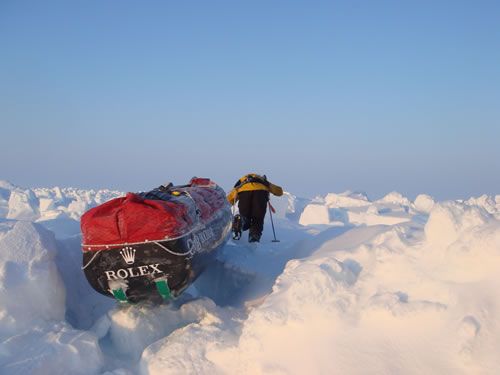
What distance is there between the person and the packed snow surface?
8.47ft

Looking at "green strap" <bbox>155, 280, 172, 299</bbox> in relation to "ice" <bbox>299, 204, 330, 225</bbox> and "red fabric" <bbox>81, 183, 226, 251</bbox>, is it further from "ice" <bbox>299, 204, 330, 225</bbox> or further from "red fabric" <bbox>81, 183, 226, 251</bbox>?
"ice" <bbox>299, 204, 330, 225</bbox>

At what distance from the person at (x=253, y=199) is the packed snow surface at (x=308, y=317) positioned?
2.58m

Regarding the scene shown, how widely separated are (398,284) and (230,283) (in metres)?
3.14

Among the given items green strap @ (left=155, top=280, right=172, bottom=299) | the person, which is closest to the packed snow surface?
green strap @ (left=155, top=280, right=172, bottom=299)

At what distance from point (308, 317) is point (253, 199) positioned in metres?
4.07

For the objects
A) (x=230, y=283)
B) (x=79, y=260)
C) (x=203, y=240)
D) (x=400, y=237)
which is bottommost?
(x=230, y=283)

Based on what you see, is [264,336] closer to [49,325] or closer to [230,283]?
[49,325]

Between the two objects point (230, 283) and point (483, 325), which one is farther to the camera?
point (230, 283)

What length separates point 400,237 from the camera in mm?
4273

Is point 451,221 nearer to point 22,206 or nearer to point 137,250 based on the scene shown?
point 137,250

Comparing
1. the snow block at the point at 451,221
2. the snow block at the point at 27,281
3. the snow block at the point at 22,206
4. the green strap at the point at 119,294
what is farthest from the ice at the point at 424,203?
the snow block at the point at 22,206

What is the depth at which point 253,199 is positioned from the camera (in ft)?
24.8

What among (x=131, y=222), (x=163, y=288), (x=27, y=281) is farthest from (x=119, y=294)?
(x=27, y=281)

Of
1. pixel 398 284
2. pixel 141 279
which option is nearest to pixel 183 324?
pixel 141 279
